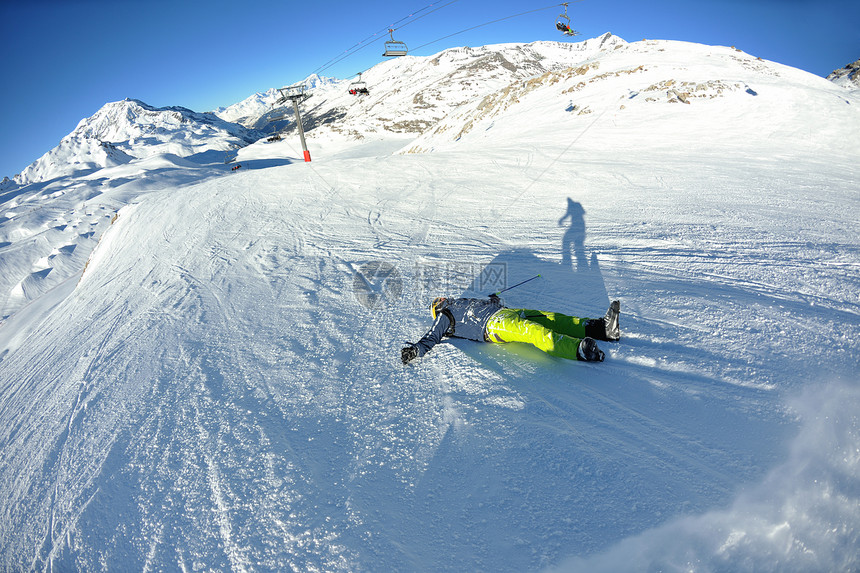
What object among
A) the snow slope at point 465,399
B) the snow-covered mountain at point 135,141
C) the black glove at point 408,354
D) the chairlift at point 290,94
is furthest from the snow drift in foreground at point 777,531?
the snow-covered mountain at point 135,141

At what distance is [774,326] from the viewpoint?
321cm

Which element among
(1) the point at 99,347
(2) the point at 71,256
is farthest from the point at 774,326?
(2) the point at 71,256

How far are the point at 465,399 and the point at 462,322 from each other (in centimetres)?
94

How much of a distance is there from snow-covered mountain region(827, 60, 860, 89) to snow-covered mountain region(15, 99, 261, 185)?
3636 inches

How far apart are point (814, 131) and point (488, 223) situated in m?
11.0

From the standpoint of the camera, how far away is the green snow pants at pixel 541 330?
10.2ft

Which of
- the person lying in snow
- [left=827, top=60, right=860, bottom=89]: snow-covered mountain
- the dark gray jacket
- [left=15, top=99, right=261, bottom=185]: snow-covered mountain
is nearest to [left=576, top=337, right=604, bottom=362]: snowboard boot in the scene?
the person lying in snow

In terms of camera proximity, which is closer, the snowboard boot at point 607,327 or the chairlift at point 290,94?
the snowboard boot at point 607,327

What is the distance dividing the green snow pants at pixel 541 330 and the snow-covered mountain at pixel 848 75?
53212 millimetres

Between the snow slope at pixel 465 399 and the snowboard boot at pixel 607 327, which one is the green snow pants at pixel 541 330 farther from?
the snow slope at pixel 465 399

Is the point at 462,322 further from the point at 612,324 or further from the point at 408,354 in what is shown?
the point at 612,324

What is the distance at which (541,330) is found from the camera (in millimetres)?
3193

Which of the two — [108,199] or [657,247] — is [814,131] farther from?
[108,199]

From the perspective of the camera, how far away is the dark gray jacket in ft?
11.7
